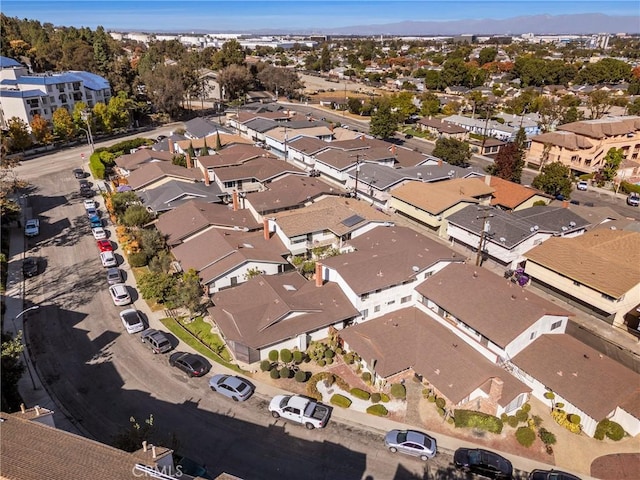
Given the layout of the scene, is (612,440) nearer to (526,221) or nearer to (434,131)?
(526,221)

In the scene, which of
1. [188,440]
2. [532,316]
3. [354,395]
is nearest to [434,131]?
[532,316]

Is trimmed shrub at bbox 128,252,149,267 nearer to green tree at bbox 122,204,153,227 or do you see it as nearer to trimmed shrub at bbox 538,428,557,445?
green tree at bbox 122,204,153,227

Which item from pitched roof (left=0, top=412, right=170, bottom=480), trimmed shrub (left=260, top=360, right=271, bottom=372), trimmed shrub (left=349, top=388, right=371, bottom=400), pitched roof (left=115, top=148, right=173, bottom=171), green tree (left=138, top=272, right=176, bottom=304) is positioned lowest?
trimmed shrub (left=349, top=388, right=371, bottom=400)

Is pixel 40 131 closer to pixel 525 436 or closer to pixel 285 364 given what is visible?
pixel 285 364

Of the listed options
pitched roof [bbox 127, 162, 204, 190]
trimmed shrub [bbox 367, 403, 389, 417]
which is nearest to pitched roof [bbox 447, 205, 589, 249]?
trimmed shrub [bbox 367, 403, 389, 417]

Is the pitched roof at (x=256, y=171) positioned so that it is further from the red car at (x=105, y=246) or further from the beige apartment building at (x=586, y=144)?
the beige apartment building at (x=586, y=144)

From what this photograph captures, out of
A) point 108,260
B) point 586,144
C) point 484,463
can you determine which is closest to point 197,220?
point 108,260

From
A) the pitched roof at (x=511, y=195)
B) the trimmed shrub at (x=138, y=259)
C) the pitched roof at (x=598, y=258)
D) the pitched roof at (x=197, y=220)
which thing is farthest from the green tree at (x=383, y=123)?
the trimmed shrub at (x=138, y=259)
